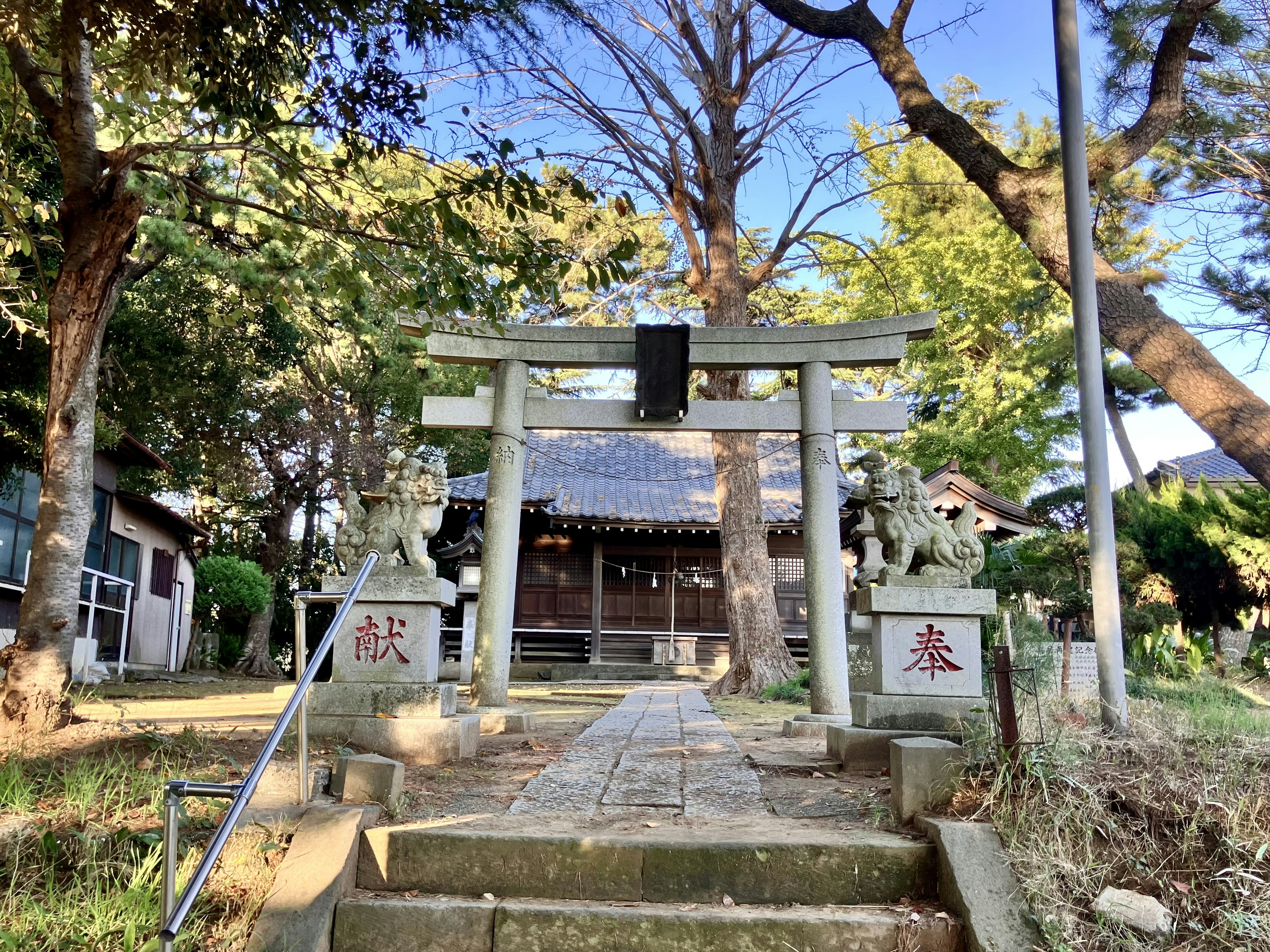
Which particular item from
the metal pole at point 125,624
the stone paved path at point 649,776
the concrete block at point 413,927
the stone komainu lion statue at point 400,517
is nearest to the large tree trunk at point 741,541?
the stone paved path at point 649,776

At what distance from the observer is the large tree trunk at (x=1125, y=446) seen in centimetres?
2202

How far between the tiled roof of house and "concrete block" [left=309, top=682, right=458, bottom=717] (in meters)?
25.7

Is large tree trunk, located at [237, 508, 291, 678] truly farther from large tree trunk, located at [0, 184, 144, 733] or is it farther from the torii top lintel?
large tree trunk, located at [0, 184, 144, 733]

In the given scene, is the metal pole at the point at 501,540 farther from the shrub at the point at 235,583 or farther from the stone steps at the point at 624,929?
the shrub at the point at 235,583

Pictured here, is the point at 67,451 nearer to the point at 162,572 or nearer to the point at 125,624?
the point at 125,624

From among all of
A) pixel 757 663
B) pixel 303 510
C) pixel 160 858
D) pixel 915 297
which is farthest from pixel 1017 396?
pixel 160 858

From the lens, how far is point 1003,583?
1555 cm

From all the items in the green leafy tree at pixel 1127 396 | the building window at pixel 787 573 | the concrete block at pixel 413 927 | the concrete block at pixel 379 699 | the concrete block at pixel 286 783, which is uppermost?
the green leafy tree at pixel 1127 396

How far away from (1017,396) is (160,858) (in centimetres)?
2144

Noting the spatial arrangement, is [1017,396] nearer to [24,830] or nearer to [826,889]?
[826,889]

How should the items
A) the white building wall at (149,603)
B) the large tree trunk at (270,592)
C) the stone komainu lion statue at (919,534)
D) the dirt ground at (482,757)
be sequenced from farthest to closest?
the large tree trunk at (270,592) < the white building wall at (149,603) < the stone komainu lion statue at (919,534) < the dirt ground at (482,757)

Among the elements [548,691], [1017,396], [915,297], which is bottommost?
[548,691]

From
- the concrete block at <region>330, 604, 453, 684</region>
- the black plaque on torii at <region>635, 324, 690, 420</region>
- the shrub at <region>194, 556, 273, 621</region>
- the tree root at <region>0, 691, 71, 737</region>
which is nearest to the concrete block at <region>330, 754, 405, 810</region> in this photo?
the concrete block at <region>330, 604, 453, 684</region>

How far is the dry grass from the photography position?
307 cm
